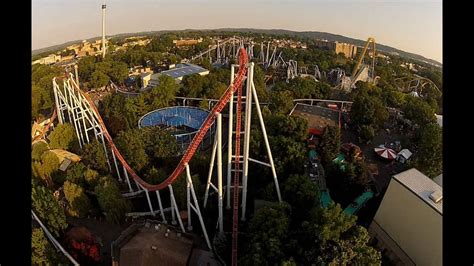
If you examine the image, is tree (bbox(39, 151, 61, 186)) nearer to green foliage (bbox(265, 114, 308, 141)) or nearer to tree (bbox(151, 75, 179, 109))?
tree (bbox(151, 75, 179, 109))

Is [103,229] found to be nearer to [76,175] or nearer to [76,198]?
[76,198]

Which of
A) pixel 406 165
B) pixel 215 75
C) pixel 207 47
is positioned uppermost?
pixel 207 47

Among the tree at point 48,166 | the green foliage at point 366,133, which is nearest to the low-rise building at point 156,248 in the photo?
the tree at point 48,166

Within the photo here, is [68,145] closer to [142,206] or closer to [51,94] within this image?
[142,206]

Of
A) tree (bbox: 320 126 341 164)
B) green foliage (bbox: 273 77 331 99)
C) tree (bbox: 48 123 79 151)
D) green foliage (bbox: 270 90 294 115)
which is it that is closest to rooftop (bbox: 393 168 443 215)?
tree (bbox: 320 126 341 164)

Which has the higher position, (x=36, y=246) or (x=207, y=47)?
(x=207, y=47)

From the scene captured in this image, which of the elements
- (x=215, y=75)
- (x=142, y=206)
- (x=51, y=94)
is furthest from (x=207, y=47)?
(x=142, y=206)

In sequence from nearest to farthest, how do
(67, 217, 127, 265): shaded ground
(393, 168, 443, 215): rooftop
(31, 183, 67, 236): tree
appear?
(393, 168, 443, 215): rooftop → (31, 183, 67, 236): tree → (67, 217, 127, 265): shaded ground

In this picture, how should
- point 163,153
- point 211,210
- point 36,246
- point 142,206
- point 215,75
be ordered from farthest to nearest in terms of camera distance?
point 215,75
point 163,153
point 142,206
point 211,210
point 36,246
